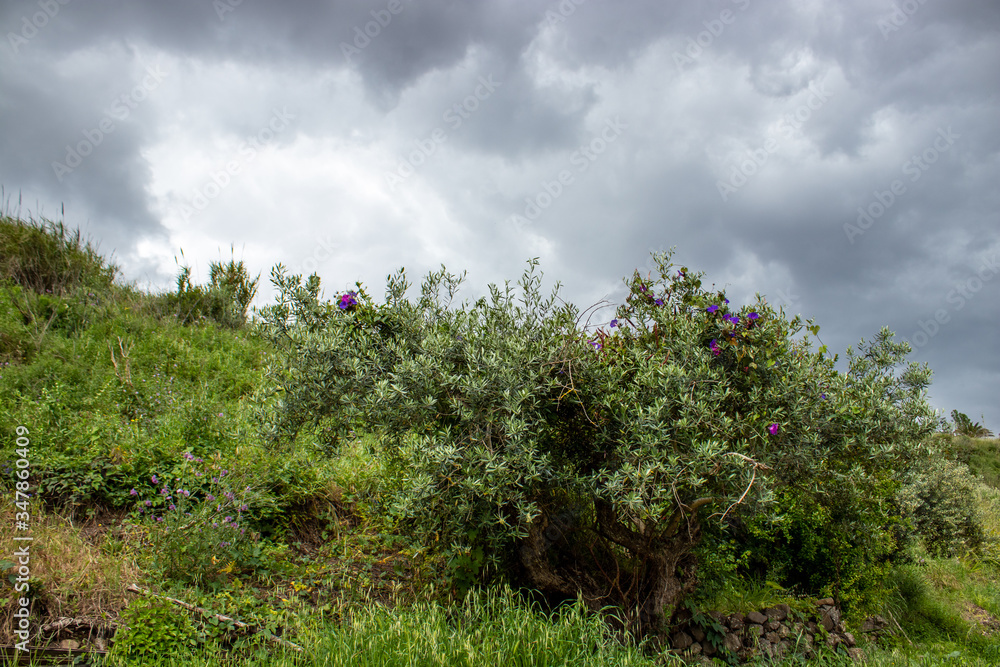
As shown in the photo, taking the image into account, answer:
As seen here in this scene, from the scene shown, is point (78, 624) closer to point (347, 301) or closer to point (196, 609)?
point (196, 609)

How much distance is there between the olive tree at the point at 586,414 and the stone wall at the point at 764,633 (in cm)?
84

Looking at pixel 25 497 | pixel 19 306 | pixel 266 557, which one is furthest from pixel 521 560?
pixel 19 306

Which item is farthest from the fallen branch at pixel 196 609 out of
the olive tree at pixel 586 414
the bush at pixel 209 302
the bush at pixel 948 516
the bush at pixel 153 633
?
the bush at pixel 948 516

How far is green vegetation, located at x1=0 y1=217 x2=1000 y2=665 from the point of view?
430 centimetres

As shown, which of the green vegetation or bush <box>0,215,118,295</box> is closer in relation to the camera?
the green vegetation

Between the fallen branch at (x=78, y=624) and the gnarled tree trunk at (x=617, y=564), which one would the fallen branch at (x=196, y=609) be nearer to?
the fallen branch at (x=78, y=624)

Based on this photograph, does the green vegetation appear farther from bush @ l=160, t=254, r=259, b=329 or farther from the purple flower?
bush @ l=160, t=254, r=259, b=329

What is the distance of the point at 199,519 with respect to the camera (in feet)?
19.0

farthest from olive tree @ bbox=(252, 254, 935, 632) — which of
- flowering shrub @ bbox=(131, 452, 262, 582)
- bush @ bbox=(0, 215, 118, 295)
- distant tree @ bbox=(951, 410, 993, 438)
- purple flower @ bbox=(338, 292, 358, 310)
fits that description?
distant tree @ bbox=(951, 410, 993, 438)

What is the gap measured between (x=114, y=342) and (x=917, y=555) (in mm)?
15111

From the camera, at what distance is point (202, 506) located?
5992 mm

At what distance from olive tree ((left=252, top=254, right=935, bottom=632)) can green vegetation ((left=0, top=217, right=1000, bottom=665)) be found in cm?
3

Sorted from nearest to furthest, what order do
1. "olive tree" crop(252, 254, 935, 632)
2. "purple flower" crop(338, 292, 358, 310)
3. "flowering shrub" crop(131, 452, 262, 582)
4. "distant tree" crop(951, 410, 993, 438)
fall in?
"olive tree" crop(252, 254, 935, 632)
"purple flower" crop(338, 292, 358, 310)
"flowering shrub" crop(131, 452, 262, 582)
"distant tree" crop(951, 410, 993, 438)

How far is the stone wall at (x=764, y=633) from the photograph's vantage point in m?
6.04
